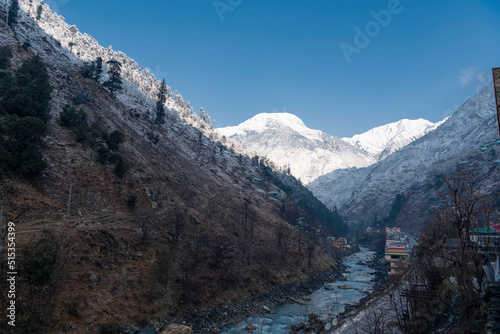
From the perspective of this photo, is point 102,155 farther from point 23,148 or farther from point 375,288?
point 375,288

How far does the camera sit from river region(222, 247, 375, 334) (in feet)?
117

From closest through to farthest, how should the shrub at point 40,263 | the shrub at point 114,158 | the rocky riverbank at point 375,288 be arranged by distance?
the shrub at point 40,263
the rocky riverbank at point 375,288
the shrub at point 114,158

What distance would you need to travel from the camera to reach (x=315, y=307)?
45.3 meters

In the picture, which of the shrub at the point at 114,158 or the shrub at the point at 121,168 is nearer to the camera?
the shrub at the point at 121,168

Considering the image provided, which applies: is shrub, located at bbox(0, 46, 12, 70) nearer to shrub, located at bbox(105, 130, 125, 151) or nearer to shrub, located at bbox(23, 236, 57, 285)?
shrub, located at bbox(105, 130, 125, 151)

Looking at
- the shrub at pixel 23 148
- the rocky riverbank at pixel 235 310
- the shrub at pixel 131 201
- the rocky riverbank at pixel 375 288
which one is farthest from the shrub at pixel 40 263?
the rocky riverbank at pixel 375 288

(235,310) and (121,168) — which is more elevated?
(121,168)

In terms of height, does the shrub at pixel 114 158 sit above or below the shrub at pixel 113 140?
below

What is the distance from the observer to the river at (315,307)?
117 ft

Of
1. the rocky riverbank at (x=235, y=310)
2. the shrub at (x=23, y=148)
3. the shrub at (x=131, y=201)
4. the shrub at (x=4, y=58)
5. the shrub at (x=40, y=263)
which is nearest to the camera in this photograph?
the shrub at (x=40, y=263)

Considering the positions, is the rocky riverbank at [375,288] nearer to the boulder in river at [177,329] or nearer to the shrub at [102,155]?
the boulder in river at [177,329]

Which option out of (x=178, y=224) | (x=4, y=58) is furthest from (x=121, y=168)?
(x=4, y=58)

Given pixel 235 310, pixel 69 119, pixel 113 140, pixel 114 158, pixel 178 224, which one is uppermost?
pixel 69 119

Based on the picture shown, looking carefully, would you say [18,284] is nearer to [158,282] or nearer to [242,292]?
[158,282]
